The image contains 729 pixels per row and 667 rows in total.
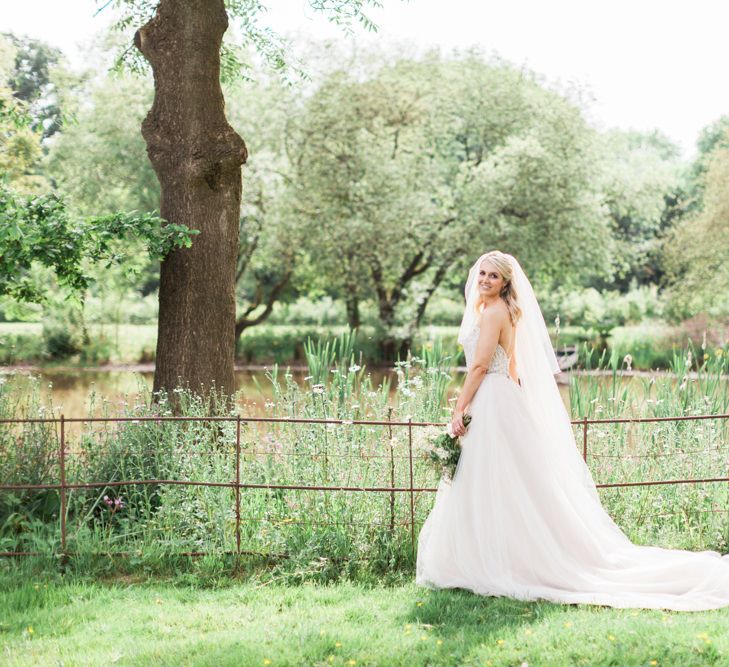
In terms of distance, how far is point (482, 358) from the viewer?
5.70 m

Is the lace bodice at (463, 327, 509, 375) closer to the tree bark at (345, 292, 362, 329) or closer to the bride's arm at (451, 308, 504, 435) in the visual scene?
the bride's arm at (451, 308, 504, 435)

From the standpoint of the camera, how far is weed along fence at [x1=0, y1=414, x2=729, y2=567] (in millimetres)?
6078

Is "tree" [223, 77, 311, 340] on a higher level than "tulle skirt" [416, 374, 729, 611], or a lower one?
higher

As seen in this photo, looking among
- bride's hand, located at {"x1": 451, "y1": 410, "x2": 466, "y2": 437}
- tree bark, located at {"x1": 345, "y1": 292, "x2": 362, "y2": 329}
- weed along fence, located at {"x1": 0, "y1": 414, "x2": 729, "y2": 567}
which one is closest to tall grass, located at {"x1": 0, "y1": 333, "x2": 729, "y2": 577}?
weed along fence, located at {"x1": 0, "y1": 414, "x2": 729, "y2": 567}

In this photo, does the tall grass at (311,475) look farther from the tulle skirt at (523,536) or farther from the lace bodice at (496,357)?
the lace bodice at (496,357)

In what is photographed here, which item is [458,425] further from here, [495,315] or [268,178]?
[268,178]

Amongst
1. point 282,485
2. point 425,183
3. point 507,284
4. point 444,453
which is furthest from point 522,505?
point 425,183

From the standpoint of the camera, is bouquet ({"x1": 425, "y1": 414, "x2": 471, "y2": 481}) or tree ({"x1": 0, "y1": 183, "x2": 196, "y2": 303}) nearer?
bouquet ({"x1": 425, "y1": 414, "x2": 471, "y2": 481})

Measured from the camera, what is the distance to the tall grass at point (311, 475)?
20.1 feet

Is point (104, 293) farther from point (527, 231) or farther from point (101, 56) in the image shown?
point (527, 231)

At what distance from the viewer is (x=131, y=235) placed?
26.8ft

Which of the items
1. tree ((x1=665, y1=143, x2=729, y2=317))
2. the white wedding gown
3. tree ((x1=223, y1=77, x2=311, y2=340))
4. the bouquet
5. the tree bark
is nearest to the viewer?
the white wedding gown

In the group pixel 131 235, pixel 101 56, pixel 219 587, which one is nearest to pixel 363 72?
pixel 101 56

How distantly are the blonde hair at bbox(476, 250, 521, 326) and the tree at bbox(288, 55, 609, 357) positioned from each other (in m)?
18.2
